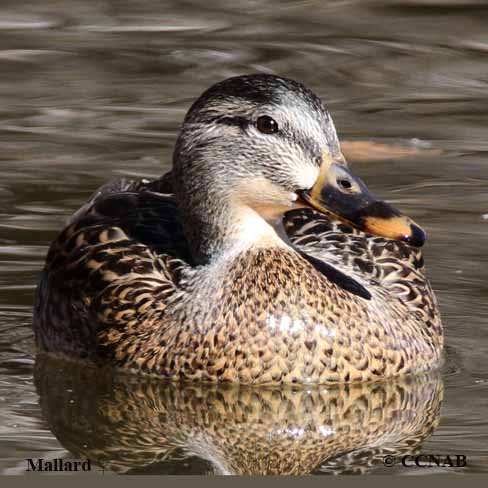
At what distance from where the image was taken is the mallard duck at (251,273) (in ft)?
28.9

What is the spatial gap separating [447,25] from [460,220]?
5036 millimetres

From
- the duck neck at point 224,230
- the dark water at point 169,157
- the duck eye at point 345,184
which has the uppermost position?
the duck eye at point 345,184

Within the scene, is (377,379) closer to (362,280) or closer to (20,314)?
(362,280)

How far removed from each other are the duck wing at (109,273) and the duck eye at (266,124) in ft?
3.20

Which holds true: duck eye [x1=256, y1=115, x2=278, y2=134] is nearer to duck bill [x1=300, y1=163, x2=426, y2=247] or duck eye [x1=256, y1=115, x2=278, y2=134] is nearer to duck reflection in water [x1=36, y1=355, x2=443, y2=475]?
duck bill [x1=300, y1=163, x2=426, y2=247]

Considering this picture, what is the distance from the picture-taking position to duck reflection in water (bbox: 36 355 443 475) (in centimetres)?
794

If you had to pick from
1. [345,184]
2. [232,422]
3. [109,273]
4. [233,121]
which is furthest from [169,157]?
[232,422]

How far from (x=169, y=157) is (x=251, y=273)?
13.3 ft

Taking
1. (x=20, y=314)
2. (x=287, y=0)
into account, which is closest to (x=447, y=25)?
(x=287, y=0)

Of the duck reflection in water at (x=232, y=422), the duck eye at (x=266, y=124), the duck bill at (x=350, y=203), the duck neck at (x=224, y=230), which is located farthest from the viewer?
the duck neck at (x=224, y=230)

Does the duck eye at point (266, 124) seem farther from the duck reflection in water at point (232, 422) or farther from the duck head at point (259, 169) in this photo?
the duck reflection in water at point (232, 422)

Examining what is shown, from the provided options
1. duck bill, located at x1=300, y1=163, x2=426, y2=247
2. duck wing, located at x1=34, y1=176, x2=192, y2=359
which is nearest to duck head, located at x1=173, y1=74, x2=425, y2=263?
duck bill, located at x1=300, y1=163, x2=426, y2=247

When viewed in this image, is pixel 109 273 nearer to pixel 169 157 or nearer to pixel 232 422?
pixel 232 422

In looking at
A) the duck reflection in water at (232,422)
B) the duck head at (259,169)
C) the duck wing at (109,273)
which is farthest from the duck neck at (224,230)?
the duck reflection in water at (232,422)
